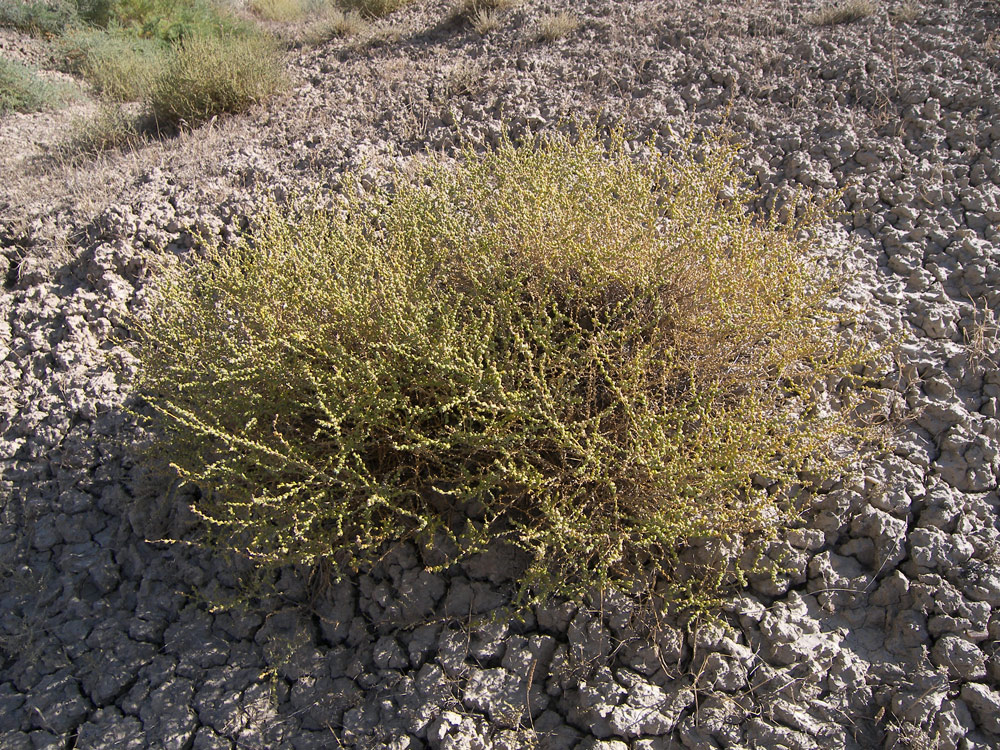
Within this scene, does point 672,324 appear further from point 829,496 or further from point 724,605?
point 724,605

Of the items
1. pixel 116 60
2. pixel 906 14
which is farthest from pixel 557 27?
pixel 116 60

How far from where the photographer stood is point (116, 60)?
5.77m

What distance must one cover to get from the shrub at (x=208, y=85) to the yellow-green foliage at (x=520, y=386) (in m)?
2.57

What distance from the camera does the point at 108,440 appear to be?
110 inches

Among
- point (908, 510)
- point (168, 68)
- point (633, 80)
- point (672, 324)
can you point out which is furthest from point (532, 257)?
point (168, 68)

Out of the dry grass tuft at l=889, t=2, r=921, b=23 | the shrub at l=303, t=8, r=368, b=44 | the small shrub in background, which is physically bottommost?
the dry grass tuft at l=889, t=2, r=921, b=23

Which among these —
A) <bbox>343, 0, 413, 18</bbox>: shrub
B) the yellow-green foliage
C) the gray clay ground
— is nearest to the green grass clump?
the gray clay ground

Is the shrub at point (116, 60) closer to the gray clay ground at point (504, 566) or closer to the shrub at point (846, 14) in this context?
the gray clay ground at point (504, 566)

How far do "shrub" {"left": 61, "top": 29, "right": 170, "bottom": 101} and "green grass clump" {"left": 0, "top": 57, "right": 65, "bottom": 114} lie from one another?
39 centimetres

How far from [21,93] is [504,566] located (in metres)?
5.85

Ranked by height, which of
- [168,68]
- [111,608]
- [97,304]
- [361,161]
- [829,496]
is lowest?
[111,608]

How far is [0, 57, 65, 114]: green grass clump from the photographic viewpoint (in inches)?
215

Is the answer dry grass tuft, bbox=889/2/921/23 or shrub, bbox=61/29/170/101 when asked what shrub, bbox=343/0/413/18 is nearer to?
shrub, bbox=61/29/170/101

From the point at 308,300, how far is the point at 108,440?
1156 millimetres
